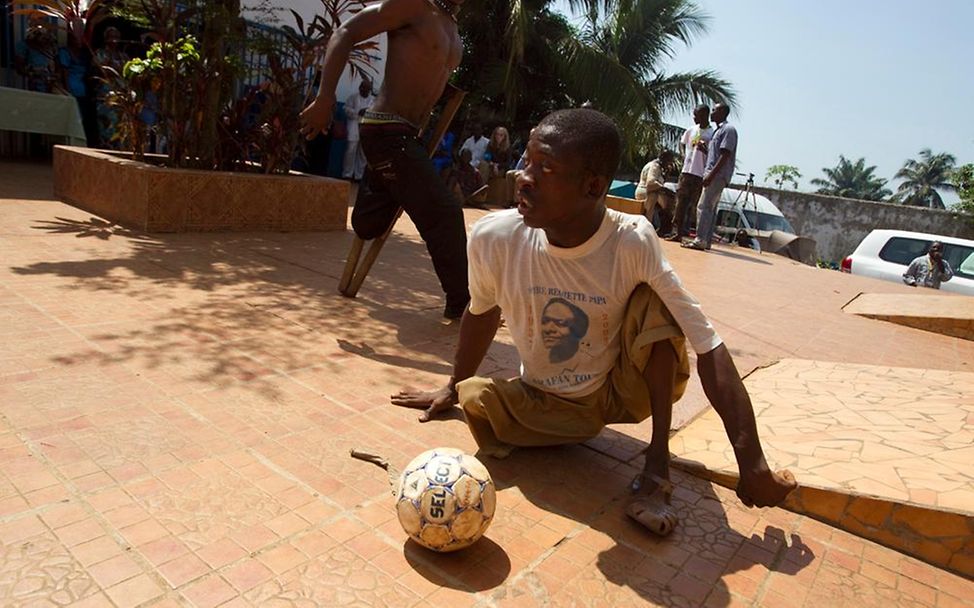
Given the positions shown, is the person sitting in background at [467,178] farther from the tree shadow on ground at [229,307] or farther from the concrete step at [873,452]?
the concrete step at [873,452]

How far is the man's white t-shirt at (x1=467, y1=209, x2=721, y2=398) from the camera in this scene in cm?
194

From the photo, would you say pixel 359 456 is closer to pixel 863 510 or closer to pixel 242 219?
pixel 863 510

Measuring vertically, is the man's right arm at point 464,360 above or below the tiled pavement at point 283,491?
above

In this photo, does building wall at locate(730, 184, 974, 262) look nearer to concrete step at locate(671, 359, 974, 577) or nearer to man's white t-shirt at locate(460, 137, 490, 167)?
man's white t-shirt at locate(460, 137, 490, 167)

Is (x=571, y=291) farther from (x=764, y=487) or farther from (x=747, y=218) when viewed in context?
(x=747, y=218)

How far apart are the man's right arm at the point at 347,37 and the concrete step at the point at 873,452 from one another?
91.3 inches

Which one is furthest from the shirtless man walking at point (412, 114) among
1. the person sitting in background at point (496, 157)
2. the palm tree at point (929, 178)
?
the palm tree at point (929, 178)

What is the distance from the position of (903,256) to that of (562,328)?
1111 cm

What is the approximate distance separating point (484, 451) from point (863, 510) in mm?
1194

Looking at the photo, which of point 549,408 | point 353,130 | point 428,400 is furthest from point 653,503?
point 353,130

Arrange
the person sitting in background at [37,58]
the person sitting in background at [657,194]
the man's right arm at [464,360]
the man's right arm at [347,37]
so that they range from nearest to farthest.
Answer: the man's right arm at [464,360] → the man's right arm at [347,37] → the person sitting in background at [37,58] → the person sitting in background at [657,194]

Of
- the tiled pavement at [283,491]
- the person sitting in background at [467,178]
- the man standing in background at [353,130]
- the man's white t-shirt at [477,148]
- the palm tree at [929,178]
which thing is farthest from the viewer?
the palm tree at [929,178]

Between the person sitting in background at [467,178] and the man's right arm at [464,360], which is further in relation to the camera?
the person sitting in background at [467,178]

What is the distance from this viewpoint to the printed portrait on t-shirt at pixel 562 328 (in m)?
2.12
